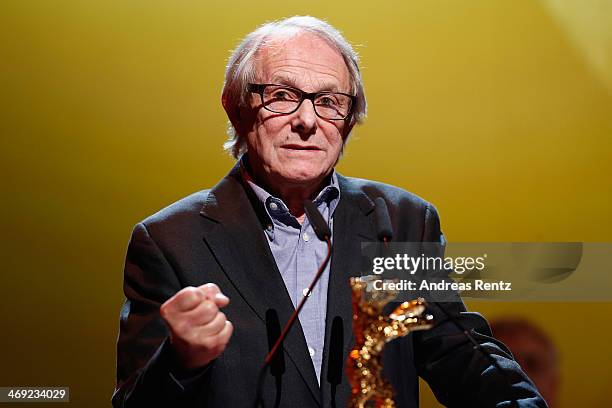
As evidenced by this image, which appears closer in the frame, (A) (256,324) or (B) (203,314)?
(B) (203,314)

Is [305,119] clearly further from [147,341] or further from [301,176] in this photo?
[147,341]

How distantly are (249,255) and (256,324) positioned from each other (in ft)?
0.48

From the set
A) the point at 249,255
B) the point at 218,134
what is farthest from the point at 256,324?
the point at 218,134

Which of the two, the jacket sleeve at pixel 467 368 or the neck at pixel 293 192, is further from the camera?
the neck at pixel 293 192

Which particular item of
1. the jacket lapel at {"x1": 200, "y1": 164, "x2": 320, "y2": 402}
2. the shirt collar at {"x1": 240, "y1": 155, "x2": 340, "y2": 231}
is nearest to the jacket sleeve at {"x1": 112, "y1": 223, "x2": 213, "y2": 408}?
the jacket lapel at {"x1": 200, "y1": 164, "x2": 320, "y2": 402}

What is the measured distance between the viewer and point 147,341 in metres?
1.35

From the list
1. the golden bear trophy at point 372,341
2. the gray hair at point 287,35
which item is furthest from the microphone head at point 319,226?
the gray hair at point 287,35

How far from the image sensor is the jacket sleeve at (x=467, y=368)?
1.33m

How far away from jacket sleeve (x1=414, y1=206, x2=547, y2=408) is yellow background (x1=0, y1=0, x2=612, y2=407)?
1.72 feet

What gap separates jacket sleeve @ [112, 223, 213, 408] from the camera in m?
1.18

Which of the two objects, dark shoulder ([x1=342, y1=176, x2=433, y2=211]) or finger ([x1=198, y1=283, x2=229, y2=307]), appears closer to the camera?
finger ([x1=198, y1=283, x2=229, y2=307])

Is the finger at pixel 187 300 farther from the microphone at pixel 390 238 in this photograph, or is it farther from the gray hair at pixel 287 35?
the gray hair at pixel 287 35

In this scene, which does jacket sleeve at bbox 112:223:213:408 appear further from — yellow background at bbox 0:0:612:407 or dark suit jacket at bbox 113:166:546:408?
yellow background at bbox 0:0:612:407

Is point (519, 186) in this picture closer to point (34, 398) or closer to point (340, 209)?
point (340, 209)
